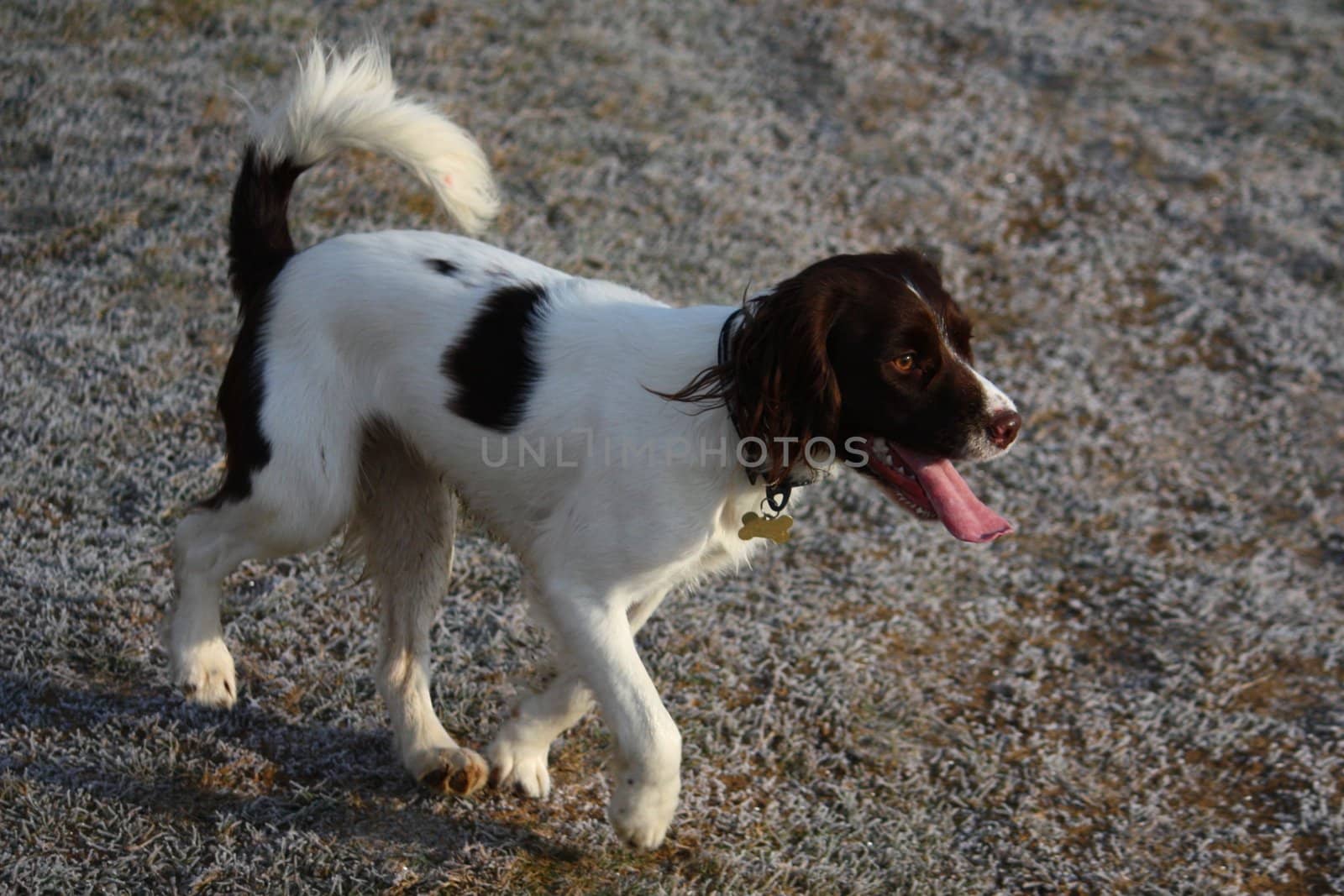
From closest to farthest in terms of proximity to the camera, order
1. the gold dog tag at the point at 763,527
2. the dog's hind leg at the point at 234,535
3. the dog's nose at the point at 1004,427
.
→ the dog's nose at the point at 1004,427, the gold dog tag at the point at 763,527, the dog's hind leg at the point at 234,535

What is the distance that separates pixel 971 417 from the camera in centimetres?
279

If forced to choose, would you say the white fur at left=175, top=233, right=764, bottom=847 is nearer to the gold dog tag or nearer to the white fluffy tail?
the gold dog tag

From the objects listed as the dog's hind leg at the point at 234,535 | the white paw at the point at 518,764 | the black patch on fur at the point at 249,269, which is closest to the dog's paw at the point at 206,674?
the dog's hind leg at the point at 234,535

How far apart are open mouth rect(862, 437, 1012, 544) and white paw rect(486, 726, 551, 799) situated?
1136 mm

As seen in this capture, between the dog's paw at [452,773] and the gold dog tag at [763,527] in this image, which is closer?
the gold dog tag at [763,527]

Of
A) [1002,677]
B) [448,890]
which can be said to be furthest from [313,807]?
[1002,677]

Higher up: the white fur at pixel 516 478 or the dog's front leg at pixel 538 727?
the white fur at pixel 516 478

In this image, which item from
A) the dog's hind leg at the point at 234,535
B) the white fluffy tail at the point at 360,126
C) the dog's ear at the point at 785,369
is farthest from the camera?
the white fluffy tail at the point at 360,126

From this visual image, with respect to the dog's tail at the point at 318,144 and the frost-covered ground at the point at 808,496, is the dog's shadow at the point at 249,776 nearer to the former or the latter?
the frost-covered ground at the point at 808,496

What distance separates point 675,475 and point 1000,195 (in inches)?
191

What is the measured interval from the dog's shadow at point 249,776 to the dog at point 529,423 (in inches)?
4.2

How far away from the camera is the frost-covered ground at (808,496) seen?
130 inches

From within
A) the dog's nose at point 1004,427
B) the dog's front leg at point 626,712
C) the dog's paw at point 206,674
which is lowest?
the dog's paw at point 206,674

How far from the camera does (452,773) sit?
10.6 feet
